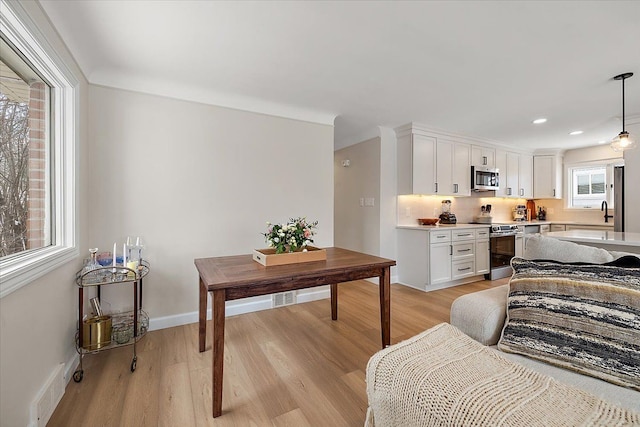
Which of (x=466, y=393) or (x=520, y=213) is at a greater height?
(x=520, y=213)

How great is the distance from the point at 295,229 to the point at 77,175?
1667mm

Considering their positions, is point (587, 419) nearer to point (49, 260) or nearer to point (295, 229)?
point (295, 229)

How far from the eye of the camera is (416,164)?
3967 millimetres

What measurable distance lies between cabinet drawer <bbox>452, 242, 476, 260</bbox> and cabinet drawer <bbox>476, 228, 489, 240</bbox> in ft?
0.54

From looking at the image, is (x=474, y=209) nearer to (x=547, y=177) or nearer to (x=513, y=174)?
(x=513, y=174)

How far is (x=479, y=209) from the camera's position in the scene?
5281mm

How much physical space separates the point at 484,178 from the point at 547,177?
77.5 inches

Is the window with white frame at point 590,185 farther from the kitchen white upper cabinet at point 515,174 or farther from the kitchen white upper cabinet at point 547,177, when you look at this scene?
the kitchen white upper cabinet at point 515,174

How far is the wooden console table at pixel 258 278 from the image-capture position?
1495 millimetres

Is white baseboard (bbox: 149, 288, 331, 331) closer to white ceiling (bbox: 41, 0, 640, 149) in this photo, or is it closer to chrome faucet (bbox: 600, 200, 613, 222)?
white ceiling (bbox: 41, 0, 640, 149)

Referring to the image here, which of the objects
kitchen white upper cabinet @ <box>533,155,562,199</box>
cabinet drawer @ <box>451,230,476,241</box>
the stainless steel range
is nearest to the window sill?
cabinet drawer @ <box>451,230,476,241</box>

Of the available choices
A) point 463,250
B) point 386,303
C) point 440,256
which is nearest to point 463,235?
point 463,250

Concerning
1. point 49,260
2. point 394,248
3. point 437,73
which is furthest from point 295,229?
point 394,248

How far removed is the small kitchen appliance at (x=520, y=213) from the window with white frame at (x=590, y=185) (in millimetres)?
773
